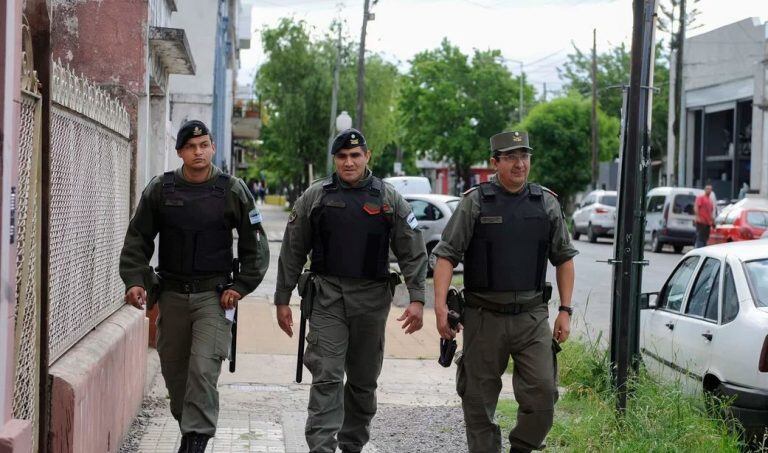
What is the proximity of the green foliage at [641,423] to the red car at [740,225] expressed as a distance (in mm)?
14615

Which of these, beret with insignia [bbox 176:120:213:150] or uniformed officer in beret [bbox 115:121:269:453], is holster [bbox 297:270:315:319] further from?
beret with insignia [bbox 176:120:213:150]

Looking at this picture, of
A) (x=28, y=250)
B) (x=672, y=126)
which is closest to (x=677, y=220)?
(x=672, y=126)

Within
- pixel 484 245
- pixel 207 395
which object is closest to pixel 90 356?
pixel 207 395

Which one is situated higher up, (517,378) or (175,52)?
(175,52)

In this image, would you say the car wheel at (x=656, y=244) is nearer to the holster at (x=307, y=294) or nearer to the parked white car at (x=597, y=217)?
the parked white car at (x=597, y=217)

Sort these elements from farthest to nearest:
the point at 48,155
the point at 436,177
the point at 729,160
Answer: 1. the point at 436,177
2. the point at 729,160
3. the point at 48,155

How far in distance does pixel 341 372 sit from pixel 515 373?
3.04 feet

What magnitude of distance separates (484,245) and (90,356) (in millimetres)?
2104

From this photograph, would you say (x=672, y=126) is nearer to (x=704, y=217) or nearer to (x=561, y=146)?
(x=561, y=146)

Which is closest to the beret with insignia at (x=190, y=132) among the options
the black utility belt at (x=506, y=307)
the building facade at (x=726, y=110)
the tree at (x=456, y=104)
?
the black utility belt at (x=506, y=307)

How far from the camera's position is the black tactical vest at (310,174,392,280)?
6.39 m

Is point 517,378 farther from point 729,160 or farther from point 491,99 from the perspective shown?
point 491,99

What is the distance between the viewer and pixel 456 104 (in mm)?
70812

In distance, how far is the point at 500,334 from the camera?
20.2 feet
